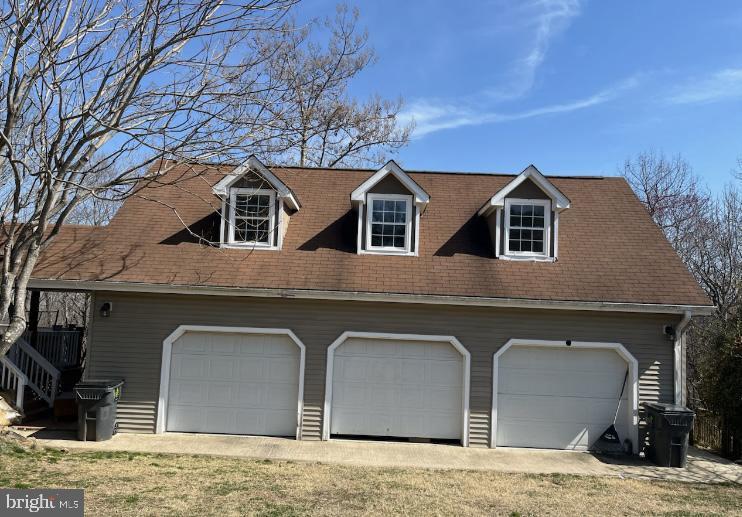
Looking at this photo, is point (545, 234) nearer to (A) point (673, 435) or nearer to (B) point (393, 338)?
(B) point (393, 338)

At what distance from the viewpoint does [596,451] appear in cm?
1154

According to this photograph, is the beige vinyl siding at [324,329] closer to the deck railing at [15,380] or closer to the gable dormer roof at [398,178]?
the deck railing at [15,380]

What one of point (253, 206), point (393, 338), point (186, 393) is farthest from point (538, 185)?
point (186, 393)

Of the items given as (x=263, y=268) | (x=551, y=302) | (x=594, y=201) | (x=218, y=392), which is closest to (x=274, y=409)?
(x=218, y=392)

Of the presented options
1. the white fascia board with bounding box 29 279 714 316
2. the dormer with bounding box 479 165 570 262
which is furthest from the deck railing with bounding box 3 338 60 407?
the dormer with bounding box 479 165 570 262

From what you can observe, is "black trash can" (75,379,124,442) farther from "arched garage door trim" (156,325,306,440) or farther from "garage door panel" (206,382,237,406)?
"garage door panel" (206,382,237,406)

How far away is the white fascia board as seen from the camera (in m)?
11.4

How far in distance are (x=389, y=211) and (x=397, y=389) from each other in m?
4.01

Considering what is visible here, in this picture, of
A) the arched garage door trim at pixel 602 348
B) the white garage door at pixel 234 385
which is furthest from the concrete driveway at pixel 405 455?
the arched garage door trim at pixel 602 348

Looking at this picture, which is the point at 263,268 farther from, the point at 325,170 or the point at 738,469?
the point at 738,469

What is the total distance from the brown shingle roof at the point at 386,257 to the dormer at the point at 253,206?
350 millimetres

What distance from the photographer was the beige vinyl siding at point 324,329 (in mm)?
11609

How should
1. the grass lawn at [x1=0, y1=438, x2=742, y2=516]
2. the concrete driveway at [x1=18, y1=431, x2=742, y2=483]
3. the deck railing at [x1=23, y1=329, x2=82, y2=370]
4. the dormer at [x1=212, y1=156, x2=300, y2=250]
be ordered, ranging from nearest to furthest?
the grass lawn at [x1=0, y1=438, x2=742, y2=516] < the concrete driveway at [x1=18, y1=431, x2=742, y2=483] < the dormer at [x1=212, y1=156, x2=300, y2=250] < the deck railing at [x1=23, y1=329, x2=82, y2=370]

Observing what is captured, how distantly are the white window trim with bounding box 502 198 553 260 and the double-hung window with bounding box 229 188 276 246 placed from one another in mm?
5262
